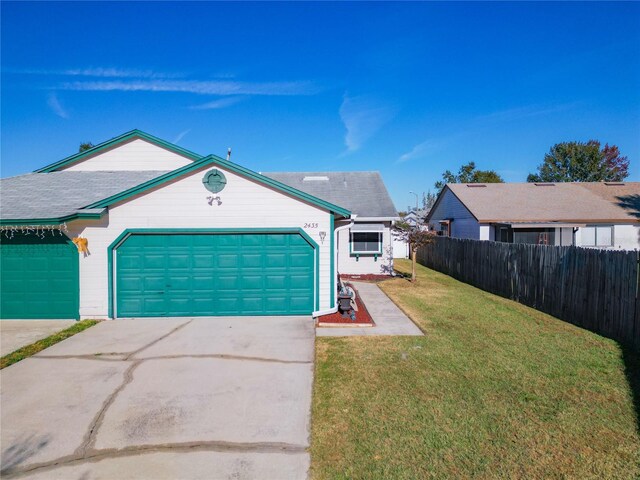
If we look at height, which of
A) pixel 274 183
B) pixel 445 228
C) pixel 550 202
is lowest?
pixel 445 228

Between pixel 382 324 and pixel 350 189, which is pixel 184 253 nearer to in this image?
pixel 382 324

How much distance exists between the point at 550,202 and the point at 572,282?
1613 centimetres

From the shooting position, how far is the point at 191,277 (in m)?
9.73

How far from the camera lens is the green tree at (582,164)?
162ft

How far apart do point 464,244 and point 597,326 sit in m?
9.06

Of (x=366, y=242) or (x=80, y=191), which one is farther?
(x=366, y=242)

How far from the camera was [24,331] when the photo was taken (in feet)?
28.5

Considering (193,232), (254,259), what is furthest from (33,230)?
(254,259)

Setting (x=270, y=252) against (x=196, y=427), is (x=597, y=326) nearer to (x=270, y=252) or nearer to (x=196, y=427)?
(x=270, y=252)

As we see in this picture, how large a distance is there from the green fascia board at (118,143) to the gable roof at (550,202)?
54.3ft

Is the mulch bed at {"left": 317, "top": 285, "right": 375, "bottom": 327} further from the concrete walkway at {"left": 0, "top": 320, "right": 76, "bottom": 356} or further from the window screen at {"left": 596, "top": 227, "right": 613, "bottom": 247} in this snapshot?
the window screen at {"left": 596, "top": 227, "right": 613, "bottom": 247}

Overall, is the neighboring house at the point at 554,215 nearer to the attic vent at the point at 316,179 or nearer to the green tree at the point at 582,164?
the attic vent at the point at 316,179

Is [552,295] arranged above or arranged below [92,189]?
below

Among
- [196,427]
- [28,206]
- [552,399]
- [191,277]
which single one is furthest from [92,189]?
[552,399]
